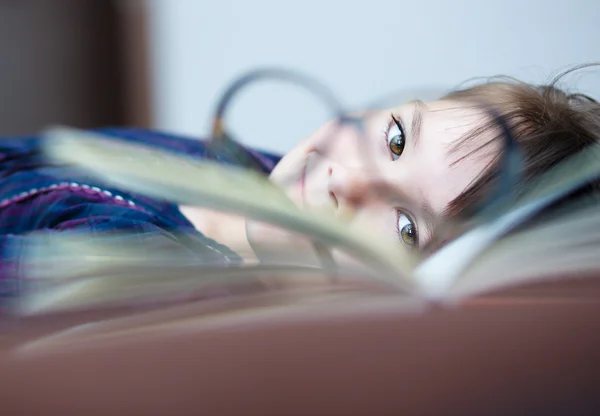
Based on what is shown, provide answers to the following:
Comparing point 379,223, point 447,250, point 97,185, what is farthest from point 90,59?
point 447,250

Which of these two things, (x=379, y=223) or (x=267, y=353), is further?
(x=379, y=223)

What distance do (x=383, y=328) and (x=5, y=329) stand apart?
135 millimetres

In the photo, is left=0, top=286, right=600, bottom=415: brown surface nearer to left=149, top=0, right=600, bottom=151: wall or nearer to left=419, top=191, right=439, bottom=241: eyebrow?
left=419, top=191, right=439, bottom=241: eyebrow

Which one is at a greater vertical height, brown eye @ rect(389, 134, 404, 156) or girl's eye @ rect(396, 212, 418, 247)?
brown eye @ rect(389, 134, 404, 156)

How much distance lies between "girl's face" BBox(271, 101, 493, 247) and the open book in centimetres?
15

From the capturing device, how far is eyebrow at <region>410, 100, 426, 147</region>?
20.0 inches

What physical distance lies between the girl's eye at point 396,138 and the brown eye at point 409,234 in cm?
7

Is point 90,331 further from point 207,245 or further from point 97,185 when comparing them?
point 97,185

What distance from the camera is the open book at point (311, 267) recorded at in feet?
0.75

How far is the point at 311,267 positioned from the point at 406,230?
0.24m

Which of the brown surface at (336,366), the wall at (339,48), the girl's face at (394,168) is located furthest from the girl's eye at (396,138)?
the brown surface at (336,366)

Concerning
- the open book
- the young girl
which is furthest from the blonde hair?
the open book

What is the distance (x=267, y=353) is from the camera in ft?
0.63

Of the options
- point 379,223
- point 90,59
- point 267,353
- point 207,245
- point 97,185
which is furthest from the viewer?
point 90,59
